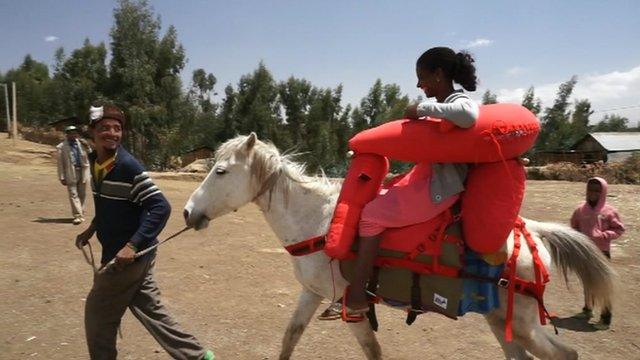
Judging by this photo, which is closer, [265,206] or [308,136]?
[265,206]

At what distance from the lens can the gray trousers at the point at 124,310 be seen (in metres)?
2.75

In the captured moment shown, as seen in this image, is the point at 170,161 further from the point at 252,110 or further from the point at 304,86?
the point at 304,86

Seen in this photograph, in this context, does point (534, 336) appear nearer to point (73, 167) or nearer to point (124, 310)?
point (124, 310)

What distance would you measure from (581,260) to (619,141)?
38.4 meters

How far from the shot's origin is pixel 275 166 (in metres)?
3.04

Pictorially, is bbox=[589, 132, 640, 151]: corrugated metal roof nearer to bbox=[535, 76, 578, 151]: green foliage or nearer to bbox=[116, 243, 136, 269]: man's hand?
Result: bbox=[535, 76, 578, 151]: green foliage

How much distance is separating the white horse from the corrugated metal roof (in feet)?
117

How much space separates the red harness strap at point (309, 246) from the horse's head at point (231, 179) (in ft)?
1.52

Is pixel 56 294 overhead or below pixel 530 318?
below

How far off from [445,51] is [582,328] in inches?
144

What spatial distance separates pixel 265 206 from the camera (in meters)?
3.11

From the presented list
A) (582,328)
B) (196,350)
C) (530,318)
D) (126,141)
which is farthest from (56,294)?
(126,141)

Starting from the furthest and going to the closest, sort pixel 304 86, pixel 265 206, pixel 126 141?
pixel 304 86
pixel 126 141
pixel 265 206

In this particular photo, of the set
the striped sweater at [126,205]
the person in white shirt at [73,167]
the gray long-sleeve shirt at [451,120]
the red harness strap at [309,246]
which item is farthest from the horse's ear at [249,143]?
the person in white shirt at [73,167]
